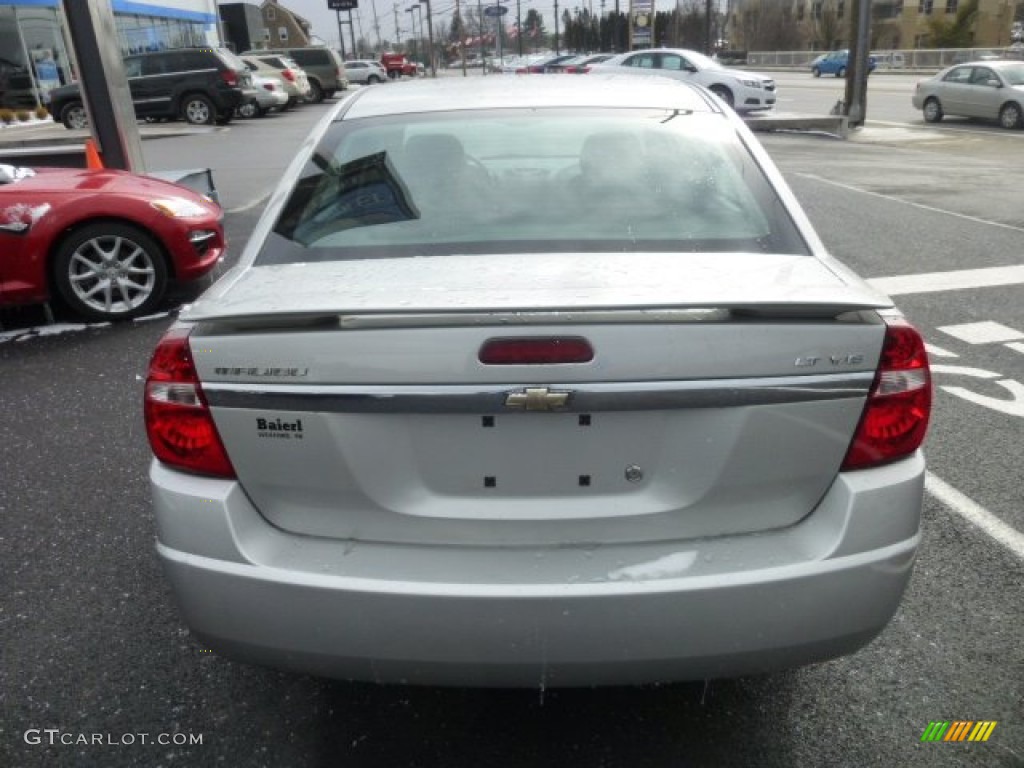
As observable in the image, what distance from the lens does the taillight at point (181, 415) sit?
1.98 m

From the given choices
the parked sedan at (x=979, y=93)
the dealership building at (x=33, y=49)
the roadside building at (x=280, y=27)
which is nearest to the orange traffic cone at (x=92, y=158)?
the dealership building at (x=33, y=49)

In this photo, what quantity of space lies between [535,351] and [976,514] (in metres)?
2.46

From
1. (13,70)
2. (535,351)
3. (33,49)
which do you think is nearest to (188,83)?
(13,70)

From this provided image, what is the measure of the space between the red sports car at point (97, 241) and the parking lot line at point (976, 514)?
199 inches

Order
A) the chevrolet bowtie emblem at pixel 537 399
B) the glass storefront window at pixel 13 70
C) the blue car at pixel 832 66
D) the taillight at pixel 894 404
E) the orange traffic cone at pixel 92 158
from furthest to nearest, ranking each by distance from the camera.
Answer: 1. the blue car at pixel 832 66
2. the glass storefront window at pixel 13 70
3. the orange traffic cone at pixel 92 158
4. the taillight at pixel 894 404
5. the chevrolet bowtie emblem at pixel 537 399

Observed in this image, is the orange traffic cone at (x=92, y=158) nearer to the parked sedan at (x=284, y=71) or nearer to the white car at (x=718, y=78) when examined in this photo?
the white car at (x=718, y=78)

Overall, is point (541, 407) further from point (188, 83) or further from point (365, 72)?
point (365, 72)

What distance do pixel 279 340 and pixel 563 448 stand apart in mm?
658

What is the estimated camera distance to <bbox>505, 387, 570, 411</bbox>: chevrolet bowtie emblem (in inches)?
72.2

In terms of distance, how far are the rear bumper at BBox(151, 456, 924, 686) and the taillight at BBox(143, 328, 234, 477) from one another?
59 millimetres

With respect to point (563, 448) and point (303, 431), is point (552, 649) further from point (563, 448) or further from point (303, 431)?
point (303, 431)

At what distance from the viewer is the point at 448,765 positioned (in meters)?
2.25

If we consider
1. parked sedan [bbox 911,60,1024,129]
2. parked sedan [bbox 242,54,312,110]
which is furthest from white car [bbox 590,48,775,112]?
parked sedan [bbox 242,54,312,110]

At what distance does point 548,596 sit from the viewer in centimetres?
185
